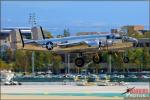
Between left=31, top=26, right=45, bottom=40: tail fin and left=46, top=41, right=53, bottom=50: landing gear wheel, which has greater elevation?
left=31, top=26, right=45, bottom=40: tail fin

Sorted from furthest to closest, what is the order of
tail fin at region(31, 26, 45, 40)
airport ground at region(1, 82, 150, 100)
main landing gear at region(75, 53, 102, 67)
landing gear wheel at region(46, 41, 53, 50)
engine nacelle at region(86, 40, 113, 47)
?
airport ground at region(1, 82, 150, 100)
tail fin at region(31, 26, 45, 40)
landing gear wheel at region(46, 41, 53, 50)
engine nacelle at region(86, 40, 113, 47)
main landing gear at region(75, 53, 102, 67)

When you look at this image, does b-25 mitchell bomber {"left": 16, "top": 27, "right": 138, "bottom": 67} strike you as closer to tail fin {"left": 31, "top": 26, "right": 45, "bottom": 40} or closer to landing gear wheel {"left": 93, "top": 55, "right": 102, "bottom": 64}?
tail fin {"left": 31, "top": 26, "right": 45, "bottom": 40}

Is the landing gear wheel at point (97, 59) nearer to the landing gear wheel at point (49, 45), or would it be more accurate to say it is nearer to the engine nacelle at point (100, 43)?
the engine nacelle at point (100, 43)

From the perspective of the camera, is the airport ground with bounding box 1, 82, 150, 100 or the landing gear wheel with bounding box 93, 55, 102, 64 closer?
the landing gear wheel with bounding box 93, 55, 102, 64

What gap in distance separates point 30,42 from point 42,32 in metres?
3.09

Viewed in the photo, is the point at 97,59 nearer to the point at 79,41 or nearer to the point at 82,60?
the point at 82,60

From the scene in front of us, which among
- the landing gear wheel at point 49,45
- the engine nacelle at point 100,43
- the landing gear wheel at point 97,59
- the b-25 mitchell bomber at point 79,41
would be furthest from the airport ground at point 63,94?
the landing gear wheel at point 97,59

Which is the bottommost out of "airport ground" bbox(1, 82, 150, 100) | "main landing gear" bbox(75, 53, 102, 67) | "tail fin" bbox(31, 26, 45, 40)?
"airport ground" bbox(1, 82, 150, 100)

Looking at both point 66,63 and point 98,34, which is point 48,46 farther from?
point 66,63


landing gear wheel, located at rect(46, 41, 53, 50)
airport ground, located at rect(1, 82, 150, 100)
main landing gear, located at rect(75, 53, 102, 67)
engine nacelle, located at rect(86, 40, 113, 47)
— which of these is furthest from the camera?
A: airport ground, located at rect(1, 82, 150, 100)

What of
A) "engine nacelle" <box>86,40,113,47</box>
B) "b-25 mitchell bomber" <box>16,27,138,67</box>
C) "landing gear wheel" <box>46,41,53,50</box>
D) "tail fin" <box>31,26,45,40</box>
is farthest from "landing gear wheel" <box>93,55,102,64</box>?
"tail fin" <box>31,26,45,40</box>

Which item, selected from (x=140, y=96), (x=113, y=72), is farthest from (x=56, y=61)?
(x=140, y=96)

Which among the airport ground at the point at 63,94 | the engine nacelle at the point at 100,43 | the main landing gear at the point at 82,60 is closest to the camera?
the main landing gear at the point at 82,60

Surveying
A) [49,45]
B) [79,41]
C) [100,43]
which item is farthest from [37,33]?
[100,43]
